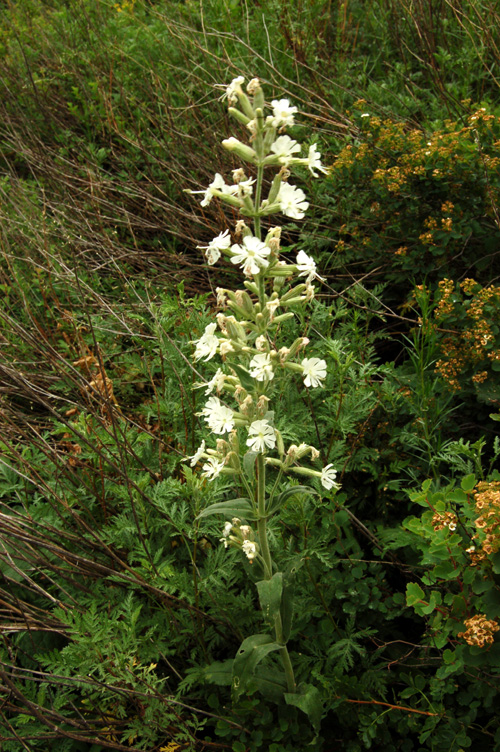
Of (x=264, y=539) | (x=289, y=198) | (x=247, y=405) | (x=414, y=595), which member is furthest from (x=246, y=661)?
(x=289, y=198)

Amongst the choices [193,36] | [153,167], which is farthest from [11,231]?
[193,36]

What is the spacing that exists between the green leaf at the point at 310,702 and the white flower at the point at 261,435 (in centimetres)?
81

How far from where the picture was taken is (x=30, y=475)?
230 cm

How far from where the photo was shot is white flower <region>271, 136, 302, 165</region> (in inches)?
60.1

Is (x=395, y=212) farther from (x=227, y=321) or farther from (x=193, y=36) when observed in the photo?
(x=193, y=36)

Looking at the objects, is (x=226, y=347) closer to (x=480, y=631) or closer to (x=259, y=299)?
(x=259, y=299)

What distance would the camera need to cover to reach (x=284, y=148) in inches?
60.4

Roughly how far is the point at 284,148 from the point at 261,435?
0.75 m

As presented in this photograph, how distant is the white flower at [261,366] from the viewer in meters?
1.53

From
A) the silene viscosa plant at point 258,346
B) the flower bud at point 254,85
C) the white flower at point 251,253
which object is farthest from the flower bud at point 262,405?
the flower bud at point 254,85

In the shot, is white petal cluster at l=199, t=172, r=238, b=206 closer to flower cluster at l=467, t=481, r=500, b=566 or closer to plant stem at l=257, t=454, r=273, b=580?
plant stem at l=257, t=454, r=273, b=580

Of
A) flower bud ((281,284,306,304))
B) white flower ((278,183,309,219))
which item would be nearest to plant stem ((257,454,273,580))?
flower bud ((281,284,306,304))

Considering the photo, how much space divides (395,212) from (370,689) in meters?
2.27

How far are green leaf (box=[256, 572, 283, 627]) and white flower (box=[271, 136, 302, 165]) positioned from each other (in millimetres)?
1126
